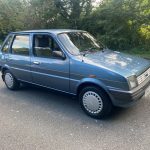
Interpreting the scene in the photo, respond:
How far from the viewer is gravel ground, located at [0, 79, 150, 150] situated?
3.72 meters

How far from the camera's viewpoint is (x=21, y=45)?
6.03 metres

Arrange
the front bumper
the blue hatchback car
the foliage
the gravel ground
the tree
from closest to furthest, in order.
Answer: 1. the gravel ground
2. the front bumper
3. the blue hatchback car
4. the foliage
5. the tree

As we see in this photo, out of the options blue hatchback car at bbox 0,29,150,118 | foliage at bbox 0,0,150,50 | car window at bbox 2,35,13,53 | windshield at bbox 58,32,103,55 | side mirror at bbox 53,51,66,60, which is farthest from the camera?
foliage at bbox 0,0,150,50

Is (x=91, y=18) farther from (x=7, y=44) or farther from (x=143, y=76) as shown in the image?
(x=143, y=76)

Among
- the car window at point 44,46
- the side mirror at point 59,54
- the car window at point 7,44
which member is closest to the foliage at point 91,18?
the car window at point 7,44

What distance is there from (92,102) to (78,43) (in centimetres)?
145

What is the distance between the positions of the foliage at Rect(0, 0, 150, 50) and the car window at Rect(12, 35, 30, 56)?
6596 mm

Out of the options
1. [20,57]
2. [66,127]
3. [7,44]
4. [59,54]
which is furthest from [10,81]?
[66,127]

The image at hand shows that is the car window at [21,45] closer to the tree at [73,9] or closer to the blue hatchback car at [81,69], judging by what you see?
the blue hatchback car at [81,69]

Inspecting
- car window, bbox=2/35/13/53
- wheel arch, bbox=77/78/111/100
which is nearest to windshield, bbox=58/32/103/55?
wheel arch, bbox=77/78/111/100

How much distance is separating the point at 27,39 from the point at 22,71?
0.83 meters

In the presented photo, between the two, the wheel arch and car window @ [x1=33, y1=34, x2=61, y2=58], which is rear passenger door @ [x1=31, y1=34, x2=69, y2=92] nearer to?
car window @ [x1=33, y1=34, x2=61, y2=58]

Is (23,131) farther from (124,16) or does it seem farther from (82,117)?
(124,16)

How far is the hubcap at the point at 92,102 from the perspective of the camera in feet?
15.0
